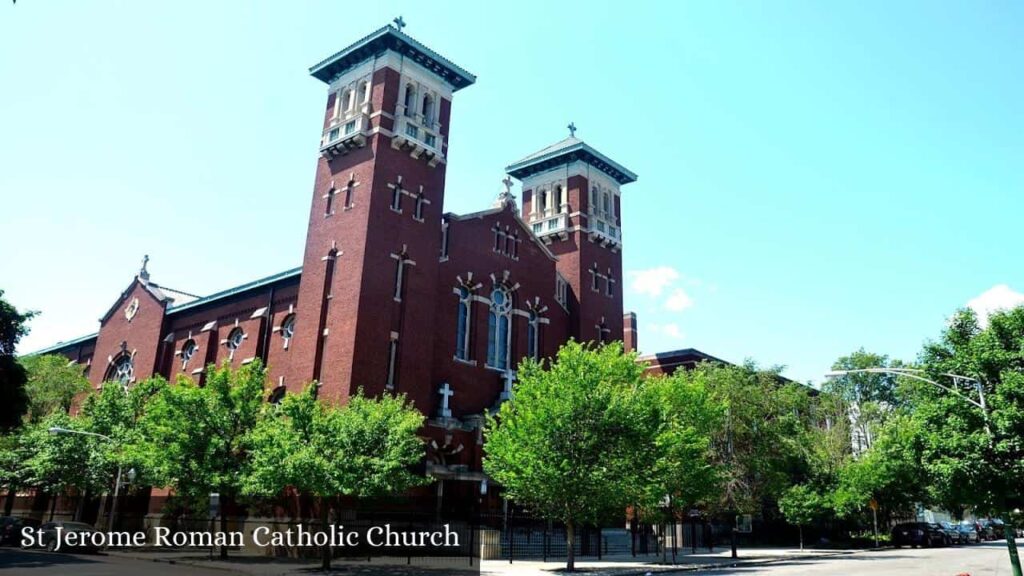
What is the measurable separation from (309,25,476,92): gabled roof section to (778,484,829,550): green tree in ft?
104

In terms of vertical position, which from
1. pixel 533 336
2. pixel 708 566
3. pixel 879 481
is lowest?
pixel 708 566

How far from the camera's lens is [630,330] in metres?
60.5

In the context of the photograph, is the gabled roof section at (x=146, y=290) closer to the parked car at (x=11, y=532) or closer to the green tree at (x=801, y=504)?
the parked car at (x=11, y=532)

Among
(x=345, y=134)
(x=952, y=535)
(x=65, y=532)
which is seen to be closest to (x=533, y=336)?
(x=345, y=134)

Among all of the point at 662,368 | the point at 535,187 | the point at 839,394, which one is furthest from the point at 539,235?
the point at 839,394

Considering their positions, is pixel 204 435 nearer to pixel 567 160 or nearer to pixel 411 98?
pixel 411 98

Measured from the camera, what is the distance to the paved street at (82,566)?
74.4ft

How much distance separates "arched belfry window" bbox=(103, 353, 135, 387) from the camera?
5012 cm

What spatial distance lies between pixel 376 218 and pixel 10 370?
1771 centimetres

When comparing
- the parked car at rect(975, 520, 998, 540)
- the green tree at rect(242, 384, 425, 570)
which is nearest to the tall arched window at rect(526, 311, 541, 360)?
the green tree at rect(242, 384, 425, 570)

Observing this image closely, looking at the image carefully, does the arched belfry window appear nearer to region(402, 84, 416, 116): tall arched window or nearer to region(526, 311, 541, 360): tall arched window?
region(402, 84, 416, 116): tall arched window

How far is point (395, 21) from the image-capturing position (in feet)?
136

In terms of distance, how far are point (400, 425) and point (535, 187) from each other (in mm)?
31500

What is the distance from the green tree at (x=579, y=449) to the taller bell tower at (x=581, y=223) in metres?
21.7
